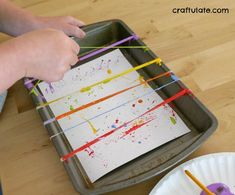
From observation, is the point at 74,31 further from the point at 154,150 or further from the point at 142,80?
the point at 154,150

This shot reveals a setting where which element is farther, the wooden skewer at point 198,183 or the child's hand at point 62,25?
the child's hand at point 62,25

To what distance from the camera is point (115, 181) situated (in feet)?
1.49

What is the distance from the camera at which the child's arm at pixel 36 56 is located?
0.47 m

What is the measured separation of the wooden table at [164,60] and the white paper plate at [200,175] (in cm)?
3

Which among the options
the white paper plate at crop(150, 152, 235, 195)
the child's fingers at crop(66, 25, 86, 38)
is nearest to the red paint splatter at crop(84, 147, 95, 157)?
the white paper plate at crop(150, 152, 235, 195)

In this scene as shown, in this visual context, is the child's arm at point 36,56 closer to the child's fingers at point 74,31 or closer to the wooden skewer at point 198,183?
the child's fingers at point 74,31

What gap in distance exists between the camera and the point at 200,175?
45 cm

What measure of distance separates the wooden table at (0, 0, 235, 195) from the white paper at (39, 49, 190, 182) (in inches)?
1.7

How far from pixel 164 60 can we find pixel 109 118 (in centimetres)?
18

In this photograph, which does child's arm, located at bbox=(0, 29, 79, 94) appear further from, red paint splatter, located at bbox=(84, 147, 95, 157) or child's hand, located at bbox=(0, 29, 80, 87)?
red paint splatter, located at bbox=(84, 147, 95, 157)

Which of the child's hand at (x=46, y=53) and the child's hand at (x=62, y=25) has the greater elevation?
the child's hand at (x=62, y=25)

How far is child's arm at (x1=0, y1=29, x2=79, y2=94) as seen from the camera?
0.47 metres

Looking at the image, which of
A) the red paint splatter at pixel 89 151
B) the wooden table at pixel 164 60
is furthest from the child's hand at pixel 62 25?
the red paint splatter at pixel 89 151

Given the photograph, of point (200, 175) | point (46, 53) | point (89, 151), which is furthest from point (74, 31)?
point (200, 175)
